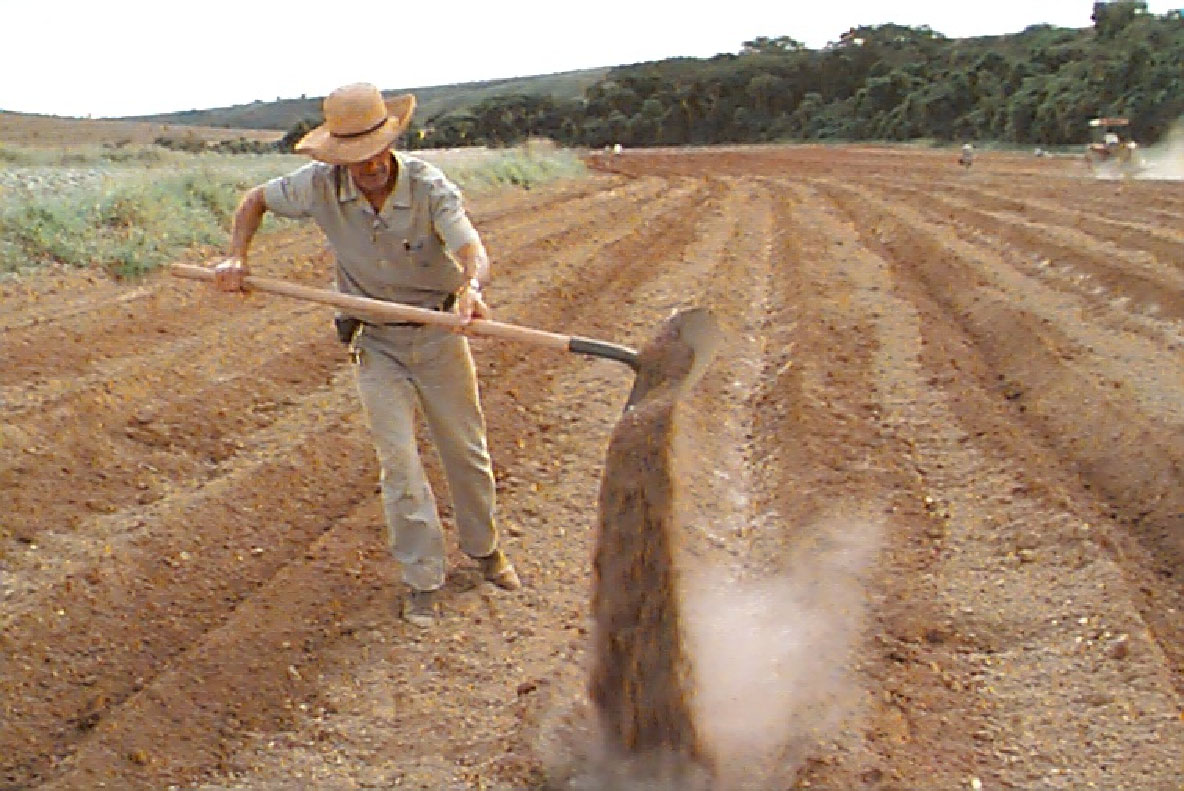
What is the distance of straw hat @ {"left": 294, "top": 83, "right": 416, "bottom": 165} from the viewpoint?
5.05 metres

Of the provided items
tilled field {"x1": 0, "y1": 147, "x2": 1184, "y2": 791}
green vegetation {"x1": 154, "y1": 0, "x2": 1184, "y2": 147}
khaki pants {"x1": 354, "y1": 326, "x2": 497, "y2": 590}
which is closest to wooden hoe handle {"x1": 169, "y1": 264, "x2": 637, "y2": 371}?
khaki pants {"x1": 354, "y1": 326, "x2": 497, "y2": 590}

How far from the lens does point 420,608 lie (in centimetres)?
561

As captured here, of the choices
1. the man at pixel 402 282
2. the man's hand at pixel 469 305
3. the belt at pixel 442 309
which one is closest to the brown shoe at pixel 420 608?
the man at pixel 402 282

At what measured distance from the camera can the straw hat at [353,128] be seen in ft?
16.6

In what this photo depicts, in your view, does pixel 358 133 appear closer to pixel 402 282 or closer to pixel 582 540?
pixel 402 282

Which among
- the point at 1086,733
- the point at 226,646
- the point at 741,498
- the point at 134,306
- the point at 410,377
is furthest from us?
the point at 134,306

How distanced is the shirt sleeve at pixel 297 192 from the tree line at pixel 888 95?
30536mm

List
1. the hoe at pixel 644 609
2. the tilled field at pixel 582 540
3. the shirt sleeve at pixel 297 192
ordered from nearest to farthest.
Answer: the hoe at pixel 644 609 < the tilled field at pixel 582 540 < the shirt sleeve at pixel 297 192

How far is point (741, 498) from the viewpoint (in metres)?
7.15

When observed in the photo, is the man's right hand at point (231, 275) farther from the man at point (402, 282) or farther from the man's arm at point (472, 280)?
the man's arm at point (472, 280)

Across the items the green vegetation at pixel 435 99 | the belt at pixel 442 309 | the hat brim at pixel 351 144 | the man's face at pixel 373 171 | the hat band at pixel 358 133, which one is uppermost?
the hat band at pixel 358 133

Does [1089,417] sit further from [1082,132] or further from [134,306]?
[1082,132]

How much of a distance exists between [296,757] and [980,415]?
193 inches

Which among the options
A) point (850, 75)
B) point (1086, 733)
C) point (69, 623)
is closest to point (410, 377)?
point (69, 623)
